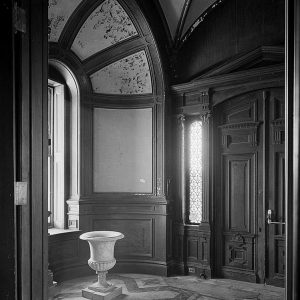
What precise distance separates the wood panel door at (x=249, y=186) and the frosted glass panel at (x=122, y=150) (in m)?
1.04

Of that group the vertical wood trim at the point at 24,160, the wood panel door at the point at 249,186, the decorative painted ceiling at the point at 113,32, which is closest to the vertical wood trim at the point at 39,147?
the vertical wood trim at the point at 24,160

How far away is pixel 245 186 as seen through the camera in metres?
5.06

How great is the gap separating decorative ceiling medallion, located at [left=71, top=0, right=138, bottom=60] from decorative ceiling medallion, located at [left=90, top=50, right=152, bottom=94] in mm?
308

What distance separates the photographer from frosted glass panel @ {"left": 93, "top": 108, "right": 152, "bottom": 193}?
557 cm

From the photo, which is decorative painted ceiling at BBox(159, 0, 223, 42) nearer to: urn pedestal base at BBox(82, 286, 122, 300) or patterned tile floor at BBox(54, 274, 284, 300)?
patterned tile floor at BBox(54, 274, 284, 300)

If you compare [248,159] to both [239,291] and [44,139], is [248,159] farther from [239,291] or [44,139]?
[44,139]

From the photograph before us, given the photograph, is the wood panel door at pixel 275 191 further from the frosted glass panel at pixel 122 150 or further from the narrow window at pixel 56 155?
the narrow window at pixel 56 155

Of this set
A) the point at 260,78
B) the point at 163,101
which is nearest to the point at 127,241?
the point at 163,101

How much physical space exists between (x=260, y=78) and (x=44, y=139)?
3469 millimetres

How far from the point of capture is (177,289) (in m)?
4.68

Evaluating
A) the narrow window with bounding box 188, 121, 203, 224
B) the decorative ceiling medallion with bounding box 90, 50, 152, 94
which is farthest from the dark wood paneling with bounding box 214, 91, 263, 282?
the decorative ceiling medallion with bounding box 90, 50, 152, 94

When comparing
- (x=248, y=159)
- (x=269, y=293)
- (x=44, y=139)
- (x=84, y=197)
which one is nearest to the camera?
(x=44, y=139)

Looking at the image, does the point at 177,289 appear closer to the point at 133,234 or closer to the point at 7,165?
the point at 133,234

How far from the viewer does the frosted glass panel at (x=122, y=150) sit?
18.3 ft
